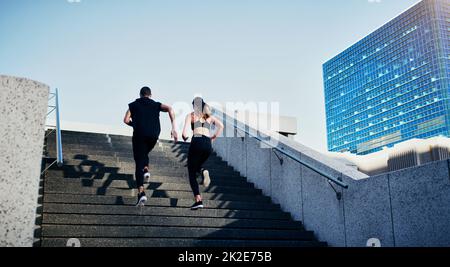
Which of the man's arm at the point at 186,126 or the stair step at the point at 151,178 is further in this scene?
the stair step at the point at 151,178

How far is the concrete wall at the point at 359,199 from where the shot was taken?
191 inches

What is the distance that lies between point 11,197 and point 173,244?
Answer: 234 centimetres

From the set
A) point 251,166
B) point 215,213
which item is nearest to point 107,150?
point 251,166

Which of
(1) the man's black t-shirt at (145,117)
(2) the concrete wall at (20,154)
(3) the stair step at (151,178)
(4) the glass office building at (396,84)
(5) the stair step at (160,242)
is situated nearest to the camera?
(2) the concrete wall at (20,154)

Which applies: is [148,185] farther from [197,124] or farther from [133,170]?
[197,124]

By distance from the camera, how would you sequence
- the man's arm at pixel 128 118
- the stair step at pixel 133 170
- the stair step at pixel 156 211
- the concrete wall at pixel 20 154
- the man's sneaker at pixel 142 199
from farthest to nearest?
the stair step at pixel 133 170
the man's arm at pixel 128 118
the man's sneaker at pixel 142 199
the stair step at pixel 156 211
the concrete wall at pixel 20 154

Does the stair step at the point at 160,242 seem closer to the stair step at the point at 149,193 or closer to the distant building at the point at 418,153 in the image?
the stair step at the point at 149,193

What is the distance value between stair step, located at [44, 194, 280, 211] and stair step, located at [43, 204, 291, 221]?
0.15m

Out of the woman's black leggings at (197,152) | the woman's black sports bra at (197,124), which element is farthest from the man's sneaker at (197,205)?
the woman's black sports bra at (197,124)

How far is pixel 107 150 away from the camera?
9.05m

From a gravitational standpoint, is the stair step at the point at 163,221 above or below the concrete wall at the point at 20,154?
below

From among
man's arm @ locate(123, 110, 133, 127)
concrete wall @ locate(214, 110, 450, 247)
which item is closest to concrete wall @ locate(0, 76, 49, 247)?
man's arm @ locate(123, 110, 133, 127)

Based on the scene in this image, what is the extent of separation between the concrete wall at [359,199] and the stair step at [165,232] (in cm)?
56

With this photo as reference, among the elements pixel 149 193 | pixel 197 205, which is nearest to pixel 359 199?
pixel 197 205
